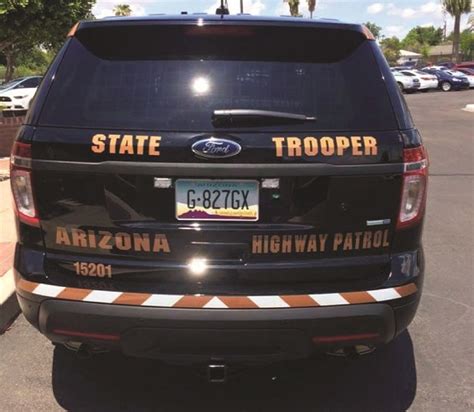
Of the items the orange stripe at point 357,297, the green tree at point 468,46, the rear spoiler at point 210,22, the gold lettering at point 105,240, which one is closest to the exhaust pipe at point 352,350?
the orange stripe at point 357,297

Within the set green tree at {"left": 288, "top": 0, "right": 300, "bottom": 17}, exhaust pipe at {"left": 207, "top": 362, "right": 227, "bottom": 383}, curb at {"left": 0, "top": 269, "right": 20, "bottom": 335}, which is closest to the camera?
exhaust pipe at {"left": 207, "top": 362, "right": 227, "bottom": 383}

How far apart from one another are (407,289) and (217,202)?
979 mm

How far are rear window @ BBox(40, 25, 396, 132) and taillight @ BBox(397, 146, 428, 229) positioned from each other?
181mm

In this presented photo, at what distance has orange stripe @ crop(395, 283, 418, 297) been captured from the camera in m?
2.71

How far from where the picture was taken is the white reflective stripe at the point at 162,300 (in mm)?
2561

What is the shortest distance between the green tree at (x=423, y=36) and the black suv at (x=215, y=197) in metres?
126

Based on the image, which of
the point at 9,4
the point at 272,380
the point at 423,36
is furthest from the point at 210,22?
the point at 423,36

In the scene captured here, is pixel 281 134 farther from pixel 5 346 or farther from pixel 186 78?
pixel 5 346

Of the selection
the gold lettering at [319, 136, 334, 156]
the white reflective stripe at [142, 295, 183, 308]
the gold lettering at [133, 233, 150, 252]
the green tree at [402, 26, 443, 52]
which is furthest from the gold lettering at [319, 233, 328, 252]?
the green tree at [402, 26, 443, 52]

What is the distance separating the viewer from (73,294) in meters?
2.64

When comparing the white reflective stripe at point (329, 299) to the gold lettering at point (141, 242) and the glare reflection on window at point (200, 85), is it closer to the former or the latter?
the gold lettering at point (141, 242)

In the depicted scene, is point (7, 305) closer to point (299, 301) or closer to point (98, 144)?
point (98, 144)

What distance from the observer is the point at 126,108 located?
262cm

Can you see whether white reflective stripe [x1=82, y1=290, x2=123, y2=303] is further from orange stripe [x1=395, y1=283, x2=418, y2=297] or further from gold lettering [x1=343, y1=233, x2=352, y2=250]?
orange stripe [x1=395, y1=283, x2=418, y2=297]
